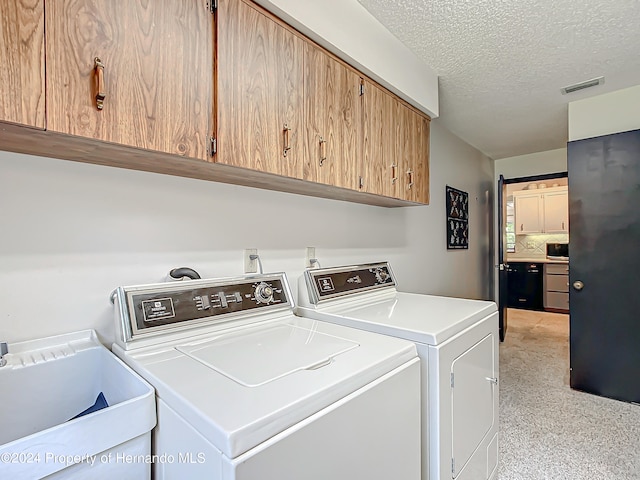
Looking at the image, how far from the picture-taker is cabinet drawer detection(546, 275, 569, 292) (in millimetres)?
5832

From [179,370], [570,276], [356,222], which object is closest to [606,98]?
[570,276]

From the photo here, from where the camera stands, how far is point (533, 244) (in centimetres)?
678

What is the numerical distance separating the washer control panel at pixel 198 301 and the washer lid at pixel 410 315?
0.26 metres

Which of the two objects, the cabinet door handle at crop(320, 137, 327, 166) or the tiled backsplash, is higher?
the cabinet door handle at crop(320, 137, 327, 166)

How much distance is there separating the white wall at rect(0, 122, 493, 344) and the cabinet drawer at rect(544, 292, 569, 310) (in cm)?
552

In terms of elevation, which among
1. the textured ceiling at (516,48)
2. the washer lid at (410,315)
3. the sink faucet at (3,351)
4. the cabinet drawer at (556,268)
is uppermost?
the textured ceiling at (516,48)

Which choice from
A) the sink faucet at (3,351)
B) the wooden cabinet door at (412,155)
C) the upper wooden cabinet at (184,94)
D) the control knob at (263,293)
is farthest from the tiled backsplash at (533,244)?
the sink faucet at (3,351)

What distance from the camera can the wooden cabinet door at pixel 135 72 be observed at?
2.78 feet

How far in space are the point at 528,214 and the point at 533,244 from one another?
0.67m

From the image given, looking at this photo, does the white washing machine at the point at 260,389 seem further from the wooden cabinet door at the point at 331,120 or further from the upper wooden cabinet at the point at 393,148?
the upper wooden cabinet at the point at 393,148

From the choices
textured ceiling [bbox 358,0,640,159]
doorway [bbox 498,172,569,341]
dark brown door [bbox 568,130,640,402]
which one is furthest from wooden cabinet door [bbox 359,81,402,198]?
doorway [bbox 498,172,569,341]

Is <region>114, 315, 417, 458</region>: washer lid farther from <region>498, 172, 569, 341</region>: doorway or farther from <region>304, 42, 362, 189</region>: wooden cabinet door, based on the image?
<region>498, 172, 569, 341</region>: doorway

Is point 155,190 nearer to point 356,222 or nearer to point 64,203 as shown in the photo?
point 64,203

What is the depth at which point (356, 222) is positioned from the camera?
7.61 ft
